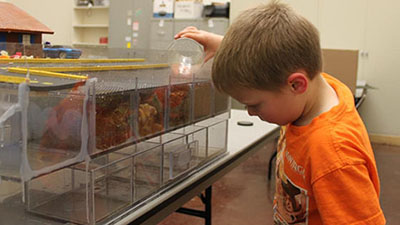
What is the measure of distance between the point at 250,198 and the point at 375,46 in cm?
310

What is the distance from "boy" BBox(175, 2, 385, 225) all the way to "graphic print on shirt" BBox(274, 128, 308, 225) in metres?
0.01

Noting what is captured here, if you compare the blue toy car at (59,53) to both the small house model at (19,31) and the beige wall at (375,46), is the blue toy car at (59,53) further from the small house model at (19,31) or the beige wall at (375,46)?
the beige wall at (375,46)

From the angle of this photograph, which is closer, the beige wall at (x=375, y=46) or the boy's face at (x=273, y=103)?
the boy's face at (x=273, y=103)

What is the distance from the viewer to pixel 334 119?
0.85m

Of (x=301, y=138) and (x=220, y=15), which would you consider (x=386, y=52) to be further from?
(x=301, y=138)

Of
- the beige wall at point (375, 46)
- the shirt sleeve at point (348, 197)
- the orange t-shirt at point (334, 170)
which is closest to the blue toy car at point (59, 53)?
the orange t-shirt at point (334, 170)

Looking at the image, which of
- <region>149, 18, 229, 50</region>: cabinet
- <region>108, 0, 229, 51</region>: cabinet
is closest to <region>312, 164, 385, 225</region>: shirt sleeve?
<region>149, 18, 229, 50</region>: cabinet

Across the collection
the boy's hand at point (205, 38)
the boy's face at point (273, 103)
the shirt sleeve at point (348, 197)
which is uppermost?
the boy's hand at point (205, 38)

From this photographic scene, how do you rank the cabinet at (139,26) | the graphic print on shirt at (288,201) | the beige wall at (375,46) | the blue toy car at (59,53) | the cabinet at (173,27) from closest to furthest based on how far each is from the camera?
the graphic print on shirt at (288,201) < the blue toy car at (59,53) < the beige wall at (375,46) < the cabinet at (173,27) < the cabinet at (139,26)

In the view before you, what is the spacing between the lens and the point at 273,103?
840 mm

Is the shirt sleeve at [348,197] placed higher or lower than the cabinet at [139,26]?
lower

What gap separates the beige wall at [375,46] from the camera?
5.00 meters

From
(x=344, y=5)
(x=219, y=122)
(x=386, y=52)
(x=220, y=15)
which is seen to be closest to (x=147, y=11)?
(x=220, y=15)

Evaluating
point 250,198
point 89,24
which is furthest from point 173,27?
point 250,198
